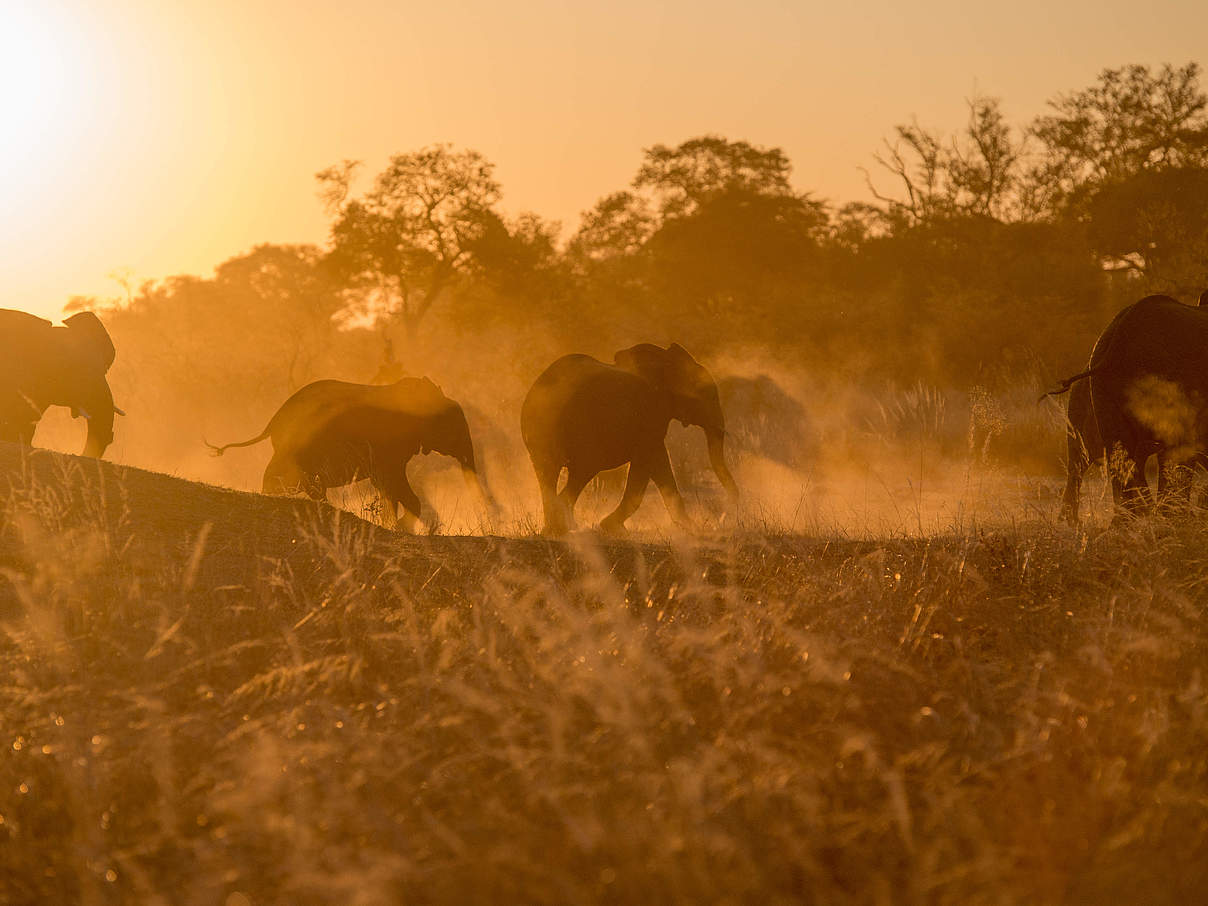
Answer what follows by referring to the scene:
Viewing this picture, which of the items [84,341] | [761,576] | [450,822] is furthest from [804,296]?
[450,822]

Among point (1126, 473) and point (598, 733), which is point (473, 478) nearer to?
point (1126, 473)

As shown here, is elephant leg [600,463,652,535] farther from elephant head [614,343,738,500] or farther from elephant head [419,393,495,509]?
elephant head [419,393,495,509]

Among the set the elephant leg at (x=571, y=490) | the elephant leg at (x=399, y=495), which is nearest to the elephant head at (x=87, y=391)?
the elephant leg at (x=399, y=495)

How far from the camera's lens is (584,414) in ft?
35.3

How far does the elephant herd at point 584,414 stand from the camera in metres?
8.70

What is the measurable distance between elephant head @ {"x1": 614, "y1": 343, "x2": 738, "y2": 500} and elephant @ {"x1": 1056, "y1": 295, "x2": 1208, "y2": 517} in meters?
3.60

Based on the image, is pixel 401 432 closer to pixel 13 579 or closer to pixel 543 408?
pixel 543 408

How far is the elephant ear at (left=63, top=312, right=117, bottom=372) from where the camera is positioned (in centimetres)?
1326

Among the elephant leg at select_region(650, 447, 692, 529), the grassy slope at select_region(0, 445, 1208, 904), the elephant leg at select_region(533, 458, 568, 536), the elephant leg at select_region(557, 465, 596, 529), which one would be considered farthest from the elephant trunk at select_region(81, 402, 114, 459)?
the grassy slope at select_region(0, 445, 1208, 904)

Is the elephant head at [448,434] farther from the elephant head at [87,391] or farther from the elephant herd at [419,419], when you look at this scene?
the elephant head at [87,391]

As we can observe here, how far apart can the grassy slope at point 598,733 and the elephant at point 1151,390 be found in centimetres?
248

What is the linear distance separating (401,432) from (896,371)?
16.0 metres

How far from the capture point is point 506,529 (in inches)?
418

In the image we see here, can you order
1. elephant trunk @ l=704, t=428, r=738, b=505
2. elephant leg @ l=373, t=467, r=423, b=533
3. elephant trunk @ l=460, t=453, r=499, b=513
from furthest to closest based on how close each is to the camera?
1. elephant trunk @ l=460, t=453, r=499, b=513
2. elephant trunk @ l=704, t=428, r=738, b=505
3. elephant leg @ l=373, t=467, r=423, b=533
